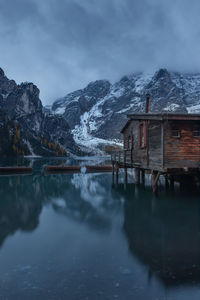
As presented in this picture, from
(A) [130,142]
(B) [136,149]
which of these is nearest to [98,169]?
(A) [130,142]

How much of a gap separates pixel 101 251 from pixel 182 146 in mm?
11229

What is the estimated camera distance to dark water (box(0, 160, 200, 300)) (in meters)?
6.73

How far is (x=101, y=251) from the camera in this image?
31.0 ft

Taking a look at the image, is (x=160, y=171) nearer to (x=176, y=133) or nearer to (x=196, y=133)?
(x=176, y=133)

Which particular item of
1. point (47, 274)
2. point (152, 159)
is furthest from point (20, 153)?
point (47, 274)

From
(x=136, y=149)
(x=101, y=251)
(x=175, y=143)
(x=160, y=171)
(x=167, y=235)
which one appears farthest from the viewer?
(x=136, y=149)

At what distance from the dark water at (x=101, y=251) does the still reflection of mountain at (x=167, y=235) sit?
3 cm

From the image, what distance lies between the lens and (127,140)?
28.4m

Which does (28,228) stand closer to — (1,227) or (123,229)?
(1,227)

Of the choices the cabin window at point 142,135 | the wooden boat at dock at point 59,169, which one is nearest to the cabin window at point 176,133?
the cabin window at point 142,135

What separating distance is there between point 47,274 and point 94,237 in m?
3.92

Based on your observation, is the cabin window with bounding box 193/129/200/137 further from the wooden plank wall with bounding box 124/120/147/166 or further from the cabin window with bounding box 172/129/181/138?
the wooden plank wall with bounding box 124/120/147/166

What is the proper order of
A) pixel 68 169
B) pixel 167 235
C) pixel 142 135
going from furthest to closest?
pixel 68 169 < pixel 142 135 < pixel 167 235

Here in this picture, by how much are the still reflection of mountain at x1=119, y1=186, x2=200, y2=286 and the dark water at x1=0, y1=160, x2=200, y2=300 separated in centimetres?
3
